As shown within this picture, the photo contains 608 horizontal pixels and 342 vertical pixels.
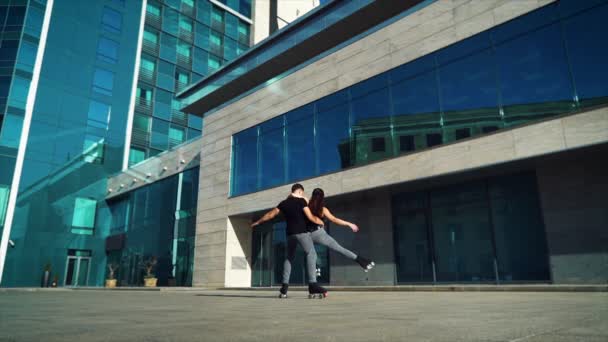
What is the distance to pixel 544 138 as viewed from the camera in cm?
1134

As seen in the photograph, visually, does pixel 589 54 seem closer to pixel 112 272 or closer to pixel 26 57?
pixel 112 272

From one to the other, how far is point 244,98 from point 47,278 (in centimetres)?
1902

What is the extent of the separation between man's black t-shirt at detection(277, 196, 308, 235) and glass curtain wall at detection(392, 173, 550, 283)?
27.3ft

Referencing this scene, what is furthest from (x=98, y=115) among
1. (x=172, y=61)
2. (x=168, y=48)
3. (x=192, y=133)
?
(x=168, y=48)

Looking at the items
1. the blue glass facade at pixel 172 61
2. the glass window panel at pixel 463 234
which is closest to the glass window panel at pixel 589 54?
the glass window panel at pixel 463 234

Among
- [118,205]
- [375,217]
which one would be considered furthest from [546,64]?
[118,205]

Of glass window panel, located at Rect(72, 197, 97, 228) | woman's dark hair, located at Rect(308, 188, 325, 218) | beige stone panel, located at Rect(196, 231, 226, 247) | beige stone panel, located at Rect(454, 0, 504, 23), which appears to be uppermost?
beige stone panel, located at Rect(454, 0, 504, 23)

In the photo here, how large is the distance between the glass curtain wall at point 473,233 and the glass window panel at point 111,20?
3126cm

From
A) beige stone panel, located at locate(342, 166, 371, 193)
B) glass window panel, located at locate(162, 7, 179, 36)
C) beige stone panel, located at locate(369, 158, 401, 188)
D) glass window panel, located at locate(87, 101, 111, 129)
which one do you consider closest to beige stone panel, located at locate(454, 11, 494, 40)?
beige stone panel, located at locate(369, 158, 401, 188)

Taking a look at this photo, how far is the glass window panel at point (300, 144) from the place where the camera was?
17.8 metres

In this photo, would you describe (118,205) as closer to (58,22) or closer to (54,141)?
(54,141)

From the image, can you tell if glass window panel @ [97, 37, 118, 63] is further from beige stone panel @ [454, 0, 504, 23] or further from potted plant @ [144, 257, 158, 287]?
beige stone panel @ [454, 0, 504, 23]

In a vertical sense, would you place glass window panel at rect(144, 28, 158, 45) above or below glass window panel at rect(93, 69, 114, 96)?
above

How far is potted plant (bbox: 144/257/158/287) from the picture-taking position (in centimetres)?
2477
